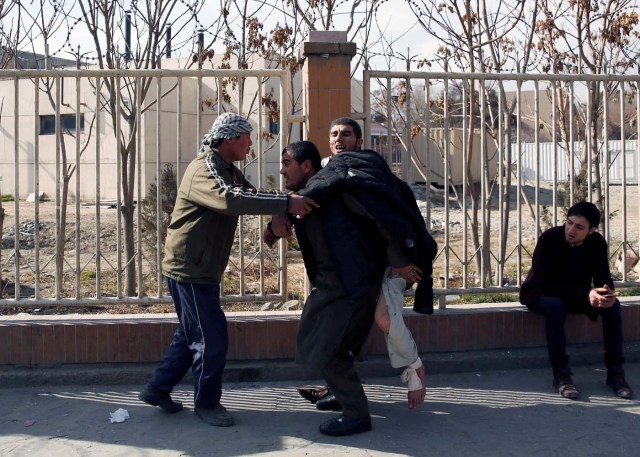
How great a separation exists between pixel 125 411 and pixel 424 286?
1947 millimetres

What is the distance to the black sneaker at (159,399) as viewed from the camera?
14.8 ft

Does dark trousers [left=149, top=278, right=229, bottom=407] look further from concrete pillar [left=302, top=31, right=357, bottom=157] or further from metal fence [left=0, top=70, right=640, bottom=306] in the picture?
concrete pillar [left=302, top=31, right=357, bottom=157]

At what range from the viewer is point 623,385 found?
494 cm

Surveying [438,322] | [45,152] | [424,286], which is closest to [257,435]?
[424,286]

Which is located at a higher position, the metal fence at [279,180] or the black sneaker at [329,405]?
the metal fence at [279,180]

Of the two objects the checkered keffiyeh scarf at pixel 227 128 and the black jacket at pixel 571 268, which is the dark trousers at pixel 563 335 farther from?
the checkered keffiyeh scarf at pixel 227 128

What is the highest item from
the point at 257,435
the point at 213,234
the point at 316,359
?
the point at 213,234

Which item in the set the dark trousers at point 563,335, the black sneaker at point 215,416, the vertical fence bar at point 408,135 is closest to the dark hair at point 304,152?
the vertical fence bar at point 408,135

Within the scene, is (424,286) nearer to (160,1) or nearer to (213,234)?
(213,234)

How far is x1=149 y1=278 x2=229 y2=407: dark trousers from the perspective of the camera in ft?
14.2

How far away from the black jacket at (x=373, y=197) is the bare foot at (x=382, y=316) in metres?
0.26

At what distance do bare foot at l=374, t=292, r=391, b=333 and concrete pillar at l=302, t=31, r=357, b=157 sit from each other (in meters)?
1.36

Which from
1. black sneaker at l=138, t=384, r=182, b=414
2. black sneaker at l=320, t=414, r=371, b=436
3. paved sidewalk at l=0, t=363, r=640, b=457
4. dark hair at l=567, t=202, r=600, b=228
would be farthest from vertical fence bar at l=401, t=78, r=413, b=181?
black sneaker at l=138, t=384, r=182, b=414

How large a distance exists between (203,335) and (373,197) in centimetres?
123
